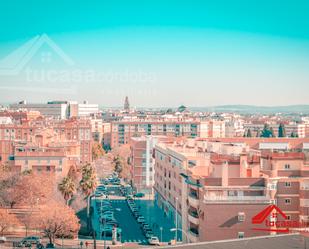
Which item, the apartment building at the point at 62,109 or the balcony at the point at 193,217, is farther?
the apartment building at the point at 62,109

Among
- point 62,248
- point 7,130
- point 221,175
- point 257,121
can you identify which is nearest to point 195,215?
point 221,175

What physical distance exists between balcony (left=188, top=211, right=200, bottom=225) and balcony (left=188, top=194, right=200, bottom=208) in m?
0.15

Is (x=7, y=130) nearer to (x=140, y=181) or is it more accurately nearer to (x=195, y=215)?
(x=140, y=181)

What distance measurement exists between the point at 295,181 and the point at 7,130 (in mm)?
18034

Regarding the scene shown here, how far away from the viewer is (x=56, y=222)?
12.1m

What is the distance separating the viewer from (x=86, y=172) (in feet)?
46.8

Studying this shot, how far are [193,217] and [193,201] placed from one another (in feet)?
0.99

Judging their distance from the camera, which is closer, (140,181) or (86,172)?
(86,172)

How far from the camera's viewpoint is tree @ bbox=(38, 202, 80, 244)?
1209cm

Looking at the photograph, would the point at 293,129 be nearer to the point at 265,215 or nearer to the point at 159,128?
the point at 159,128

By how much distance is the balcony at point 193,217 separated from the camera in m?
10.7

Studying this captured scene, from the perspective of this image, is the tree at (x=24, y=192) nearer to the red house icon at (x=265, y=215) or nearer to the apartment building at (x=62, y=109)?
the red house icon at (x=265, y=215)

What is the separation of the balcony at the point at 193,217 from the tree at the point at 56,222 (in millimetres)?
2694

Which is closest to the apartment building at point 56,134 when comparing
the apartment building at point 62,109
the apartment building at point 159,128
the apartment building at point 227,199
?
the apartment building at point 159,128
